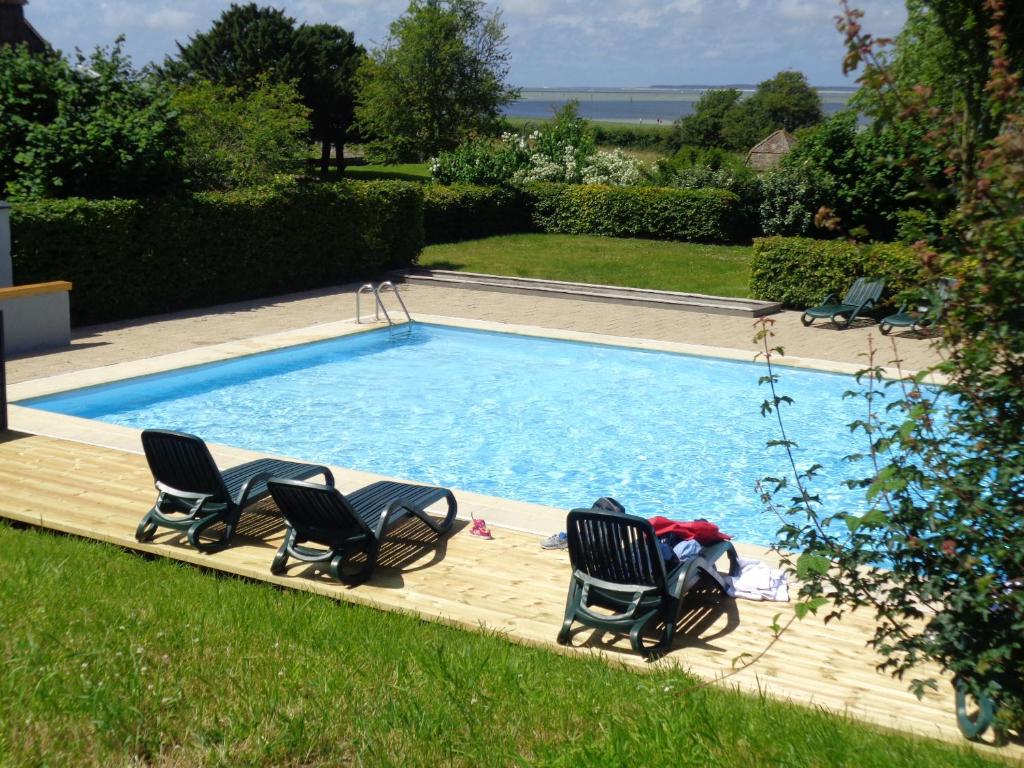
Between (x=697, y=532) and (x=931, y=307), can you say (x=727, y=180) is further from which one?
(x=931, y=307)

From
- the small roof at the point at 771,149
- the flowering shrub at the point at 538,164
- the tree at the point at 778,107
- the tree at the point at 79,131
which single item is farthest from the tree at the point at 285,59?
the tree at the point at 778,107

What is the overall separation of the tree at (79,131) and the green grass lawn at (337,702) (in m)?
13.6

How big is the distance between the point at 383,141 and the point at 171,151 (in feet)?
145

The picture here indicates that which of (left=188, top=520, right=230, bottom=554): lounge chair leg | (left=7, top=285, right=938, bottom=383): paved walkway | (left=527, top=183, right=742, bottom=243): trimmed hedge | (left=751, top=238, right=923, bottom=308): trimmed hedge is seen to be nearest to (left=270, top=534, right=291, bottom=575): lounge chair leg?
(left=188, top=520, right=230, bottom=554): lounge chair leg

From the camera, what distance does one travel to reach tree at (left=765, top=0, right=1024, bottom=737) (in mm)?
4449

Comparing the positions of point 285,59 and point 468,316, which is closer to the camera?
point 468,316

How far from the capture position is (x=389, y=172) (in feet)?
209

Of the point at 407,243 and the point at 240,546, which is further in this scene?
the point at 407,243

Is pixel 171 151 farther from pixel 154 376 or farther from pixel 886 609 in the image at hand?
pixel 886 609

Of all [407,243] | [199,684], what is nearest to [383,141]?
[407,243]

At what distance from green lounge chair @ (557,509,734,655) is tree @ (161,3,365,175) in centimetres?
5974

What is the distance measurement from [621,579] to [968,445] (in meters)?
2.60

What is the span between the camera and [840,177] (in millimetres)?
24641

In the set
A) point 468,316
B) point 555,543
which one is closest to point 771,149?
point 468,316
